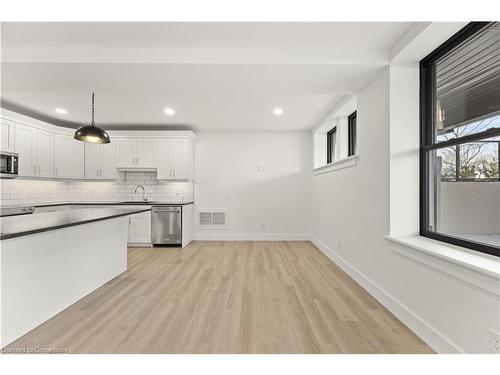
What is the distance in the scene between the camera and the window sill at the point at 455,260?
1.47 metres

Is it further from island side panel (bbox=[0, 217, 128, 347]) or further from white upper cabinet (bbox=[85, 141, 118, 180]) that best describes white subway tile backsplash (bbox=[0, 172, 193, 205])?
island side panel (bbox=[0, 217, 128, 347])

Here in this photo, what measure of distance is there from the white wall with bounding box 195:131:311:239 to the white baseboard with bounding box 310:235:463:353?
2579 millimetres

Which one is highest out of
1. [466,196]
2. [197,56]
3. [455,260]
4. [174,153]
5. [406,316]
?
[197,56]

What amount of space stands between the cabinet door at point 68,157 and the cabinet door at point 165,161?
164 centimetres

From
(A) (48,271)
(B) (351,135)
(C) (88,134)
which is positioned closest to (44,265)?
(A) (48,271)

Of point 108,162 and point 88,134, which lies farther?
point 108,162

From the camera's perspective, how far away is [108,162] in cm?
566

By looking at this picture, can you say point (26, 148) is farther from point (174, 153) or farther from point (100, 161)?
point (174, 153)

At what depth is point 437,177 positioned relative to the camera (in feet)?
7.67

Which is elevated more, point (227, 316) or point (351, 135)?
point (351, 135)

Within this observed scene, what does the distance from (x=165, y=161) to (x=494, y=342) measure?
18.1 feet
